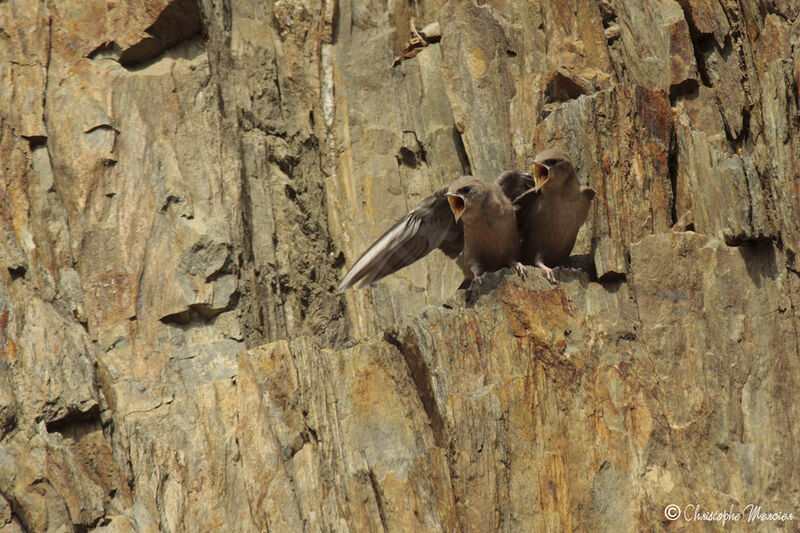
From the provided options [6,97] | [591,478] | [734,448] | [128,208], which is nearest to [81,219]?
[128,208]

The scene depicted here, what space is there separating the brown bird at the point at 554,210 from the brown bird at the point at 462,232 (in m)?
0.24

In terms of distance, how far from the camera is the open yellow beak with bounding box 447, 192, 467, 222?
32.6 feet

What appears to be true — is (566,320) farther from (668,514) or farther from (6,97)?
(6,97)

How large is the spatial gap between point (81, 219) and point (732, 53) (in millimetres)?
7807

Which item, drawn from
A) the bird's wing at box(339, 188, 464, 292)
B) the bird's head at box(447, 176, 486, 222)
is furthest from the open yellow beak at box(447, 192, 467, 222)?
the bird's wing at box(339, 188, 464, 292)

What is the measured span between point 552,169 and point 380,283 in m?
3.22

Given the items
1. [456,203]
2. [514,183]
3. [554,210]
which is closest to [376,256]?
[456,203]

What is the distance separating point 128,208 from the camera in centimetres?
1135

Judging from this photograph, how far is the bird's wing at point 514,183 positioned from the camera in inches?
417

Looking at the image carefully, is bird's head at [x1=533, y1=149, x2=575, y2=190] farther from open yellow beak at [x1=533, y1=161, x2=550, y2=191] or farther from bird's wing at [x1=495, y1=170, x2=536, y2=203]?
bird's wing at [x1=495, y1=170, x2=536, y2=203]

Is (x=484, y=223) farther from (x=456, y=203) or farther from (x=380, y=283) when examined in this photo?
(x=380, y=283)

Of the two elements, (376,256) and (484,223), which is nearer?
(484,223)

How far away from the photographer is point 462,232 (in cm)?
1118

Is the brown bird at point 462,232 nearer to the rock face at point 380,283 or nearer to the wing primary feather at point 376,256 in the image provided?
the wing primary feather at point 376,256
